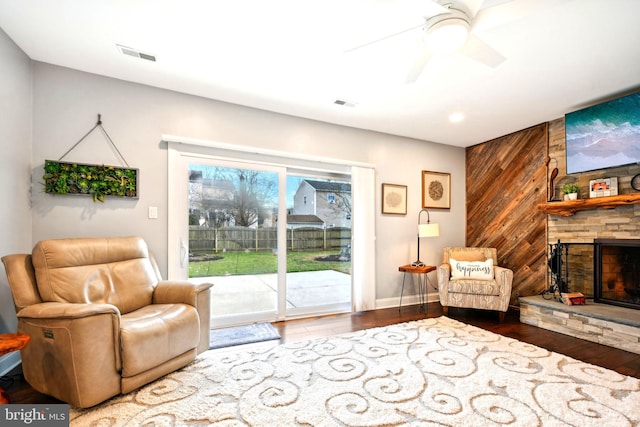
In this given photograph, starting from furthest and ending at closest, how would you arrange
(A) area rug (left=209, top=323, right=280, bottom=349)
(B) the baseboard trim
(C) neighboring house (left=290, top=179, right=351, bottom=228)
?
(B) the baseboard trim, (C) neighboring house (left=290, top=179, right=351, bottom=228), (A) area rug (left=209, top=323, right=280, bottom=349)

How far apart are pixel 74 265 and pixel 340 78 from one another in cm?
271

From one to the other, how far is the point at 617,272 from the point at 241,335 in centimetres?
408

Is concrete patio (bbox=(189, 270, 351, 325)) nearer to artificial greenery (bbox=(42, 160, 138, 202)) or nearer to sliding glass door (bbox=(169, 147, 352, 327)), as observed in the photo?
sliding glass door (bbox=(169, 147, 352, 327))

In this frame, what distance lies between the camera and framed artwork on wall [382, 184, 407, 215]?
4.28 meters

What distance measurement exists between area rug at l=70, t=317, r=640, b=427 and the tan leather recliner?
0.18 meters

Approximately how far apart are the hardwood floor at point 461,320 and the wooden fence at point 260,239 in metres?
0.92

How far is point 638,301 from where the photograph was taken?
120 inches

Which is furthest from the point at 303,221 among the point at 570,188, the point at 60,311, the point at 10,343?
the point at 570,188

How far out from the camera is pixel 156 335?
1.98 m

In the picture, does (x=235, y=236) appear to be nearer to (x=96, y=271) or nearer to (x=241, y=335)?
(x=241, y=335)

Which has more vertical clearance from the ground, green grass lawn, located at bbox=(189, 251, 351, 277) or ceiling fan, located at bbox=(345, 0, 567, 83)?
ceiling fan, located at bbox=(345, 0, 567, 83)

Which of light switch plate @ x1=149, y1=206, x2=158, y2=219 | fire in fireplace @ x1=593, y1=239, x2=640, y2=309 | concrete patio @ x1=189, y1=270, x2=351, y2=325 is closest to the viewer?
light switch plate @ x1=149, y1=206, x2=158, y2=219

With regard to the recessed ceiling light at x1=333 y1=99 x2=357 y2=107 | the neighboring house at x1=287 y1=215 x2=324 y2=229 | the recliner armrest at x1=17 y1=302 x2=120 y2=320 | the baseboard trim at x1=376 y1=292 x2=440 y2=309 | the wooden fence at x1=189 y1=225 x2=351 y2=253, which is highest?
the recessed ceiling light at x1=333 y1=99 x2=357 y2=107

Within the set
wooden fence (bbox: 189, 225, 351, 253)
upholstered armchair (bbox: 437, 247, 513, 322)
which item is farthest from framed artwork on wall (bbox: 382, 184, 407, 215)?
upholstered armchair (bbox: 437, 247, 513, 322)
